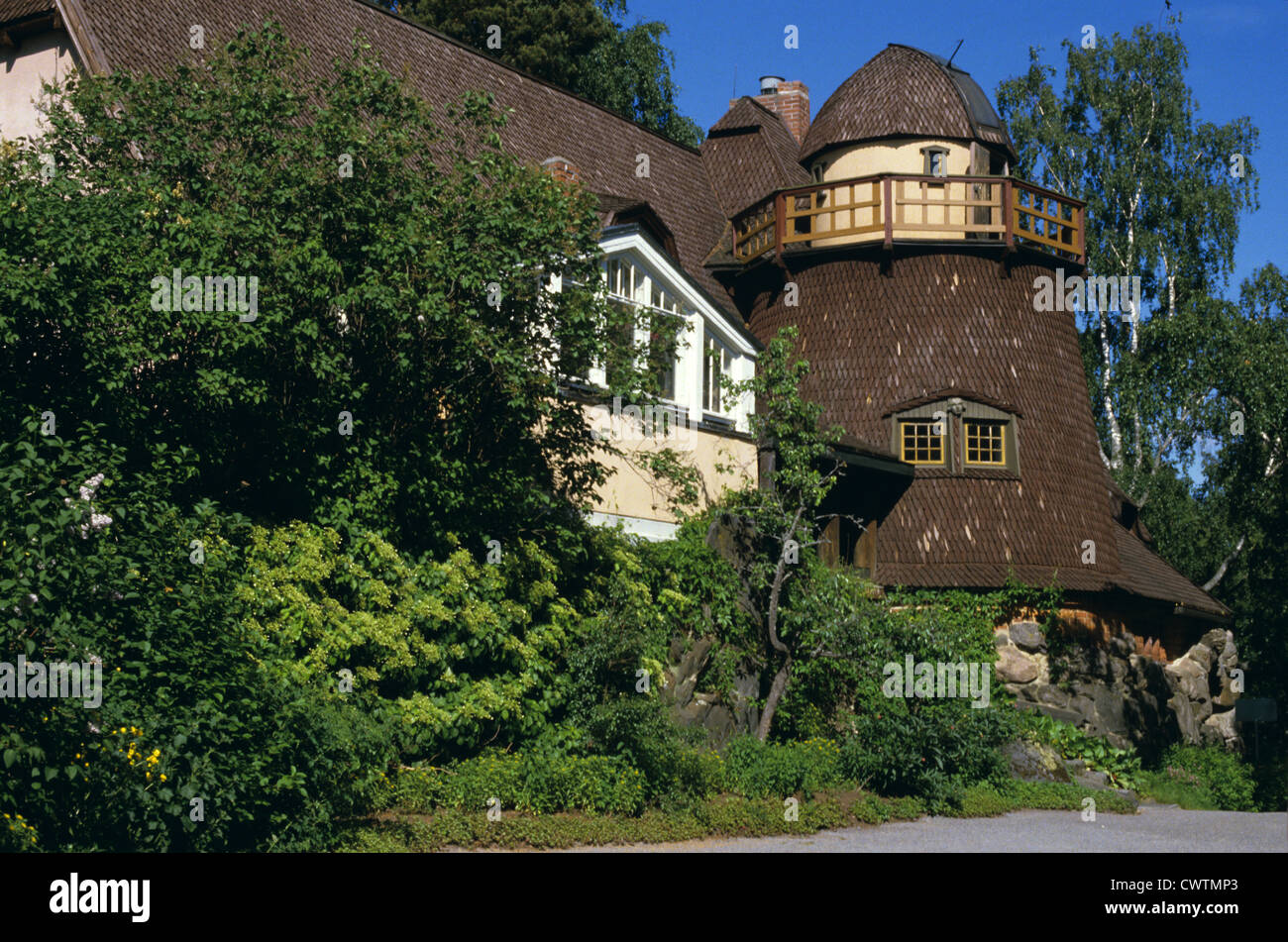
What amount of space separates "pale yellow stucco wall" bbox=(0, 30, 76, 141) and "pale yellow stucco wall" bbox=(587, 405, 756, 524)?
351 inches

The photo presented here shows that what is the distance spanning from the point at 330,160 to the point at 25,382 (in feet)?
12.6

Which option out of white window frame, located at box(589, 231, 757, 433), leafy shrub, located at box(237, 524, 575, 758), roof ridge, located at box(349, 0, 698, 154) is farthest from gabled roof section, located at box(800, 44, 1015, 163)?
leafy shrub, located at box(237, 524, 575, 758)

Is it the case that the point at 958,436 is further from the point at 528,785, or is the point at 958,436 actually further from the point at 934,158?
the point at 528,785

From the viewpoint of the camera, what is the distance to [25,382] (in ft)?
39.0

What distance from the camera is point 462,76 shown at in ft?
84.6

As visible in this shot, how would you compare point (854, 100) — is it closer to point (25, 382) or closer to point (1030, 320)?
point (1030, 320)

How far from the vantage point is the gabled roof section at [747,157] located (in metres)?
29.9

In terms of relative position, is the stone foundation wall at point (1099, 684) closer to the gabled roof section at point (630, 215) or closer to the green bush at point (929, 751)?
the green bush at point (929, 751)

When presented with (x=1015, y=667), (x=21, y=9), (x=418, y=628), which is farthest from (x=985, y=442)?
(x=21, y=9)

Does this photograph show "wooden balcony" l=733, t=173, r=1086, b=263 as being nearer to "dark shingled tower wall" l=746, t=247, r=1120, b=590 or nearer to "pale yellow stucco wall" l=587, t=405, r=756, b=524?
"dark shingled tower wall" l=746, t=247, r=1120, b=590

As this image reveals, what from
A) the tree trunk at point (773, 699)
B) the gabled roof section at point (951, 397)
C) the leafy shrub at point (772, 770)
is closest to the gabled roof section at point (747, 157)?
the gabled roof section at point (951, 397)

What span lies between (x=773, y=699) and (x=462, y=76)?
14242 millimetres

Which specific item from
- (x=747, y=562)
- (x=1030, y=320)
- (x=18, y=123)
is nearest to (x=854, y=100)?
(x=1030, y=320)

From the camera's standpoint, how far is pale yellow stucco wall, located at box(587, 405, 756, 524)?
61.1 ft
